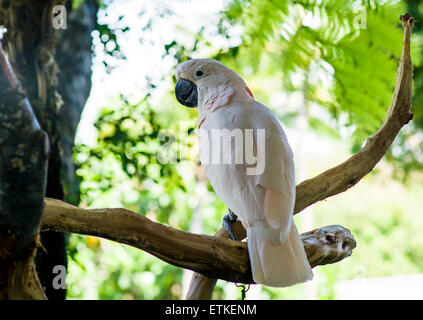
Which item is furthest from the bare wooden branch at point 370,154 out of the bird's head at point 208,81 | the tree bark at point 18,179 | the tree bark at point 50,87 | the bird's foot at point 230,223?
the tree bark at point 18,179

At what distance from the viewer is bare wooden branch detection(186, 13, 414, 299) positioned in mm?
984

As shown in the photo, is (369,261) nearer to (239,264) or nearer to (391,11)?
(391,11)

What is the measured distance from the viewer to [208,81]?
3.34ft

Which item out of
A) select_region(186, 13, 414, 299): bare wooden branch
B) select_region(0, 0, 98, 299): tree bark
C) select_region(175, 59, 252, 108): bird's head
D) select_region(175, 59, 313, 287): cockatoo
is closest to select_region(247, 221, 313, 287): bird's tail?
select_region(175, 59, 313, 287): cockatoo

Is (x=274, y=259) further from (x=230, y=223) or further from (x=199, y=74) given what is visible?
(x=199, y=74)

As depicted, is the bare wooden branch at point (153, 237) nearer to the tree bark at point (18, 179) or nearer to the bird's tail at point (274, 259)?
the bird's tail at point (274, 259)

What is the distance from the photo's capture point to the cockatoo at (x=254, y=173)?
73 cm

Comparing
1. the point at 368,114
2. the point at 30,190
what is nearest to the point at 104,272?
the point at 368,114

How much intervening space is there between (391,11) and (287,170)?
2.94ft

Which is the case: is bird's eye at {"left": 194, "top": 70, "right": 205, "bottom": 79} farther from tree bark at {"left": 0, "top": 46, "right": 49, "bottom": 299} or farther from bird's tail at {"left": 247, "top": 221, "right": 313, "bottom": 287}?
tree bark at {"left": 0, "top": 46, "right": 49, "bottom": 299}

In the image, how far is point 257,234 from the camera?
75 cm

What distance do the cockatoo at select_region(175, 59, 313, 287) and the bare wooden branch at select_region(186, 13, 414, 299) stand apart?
0.53 ft
